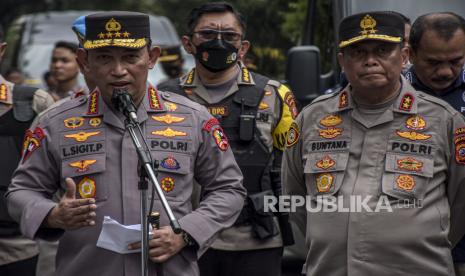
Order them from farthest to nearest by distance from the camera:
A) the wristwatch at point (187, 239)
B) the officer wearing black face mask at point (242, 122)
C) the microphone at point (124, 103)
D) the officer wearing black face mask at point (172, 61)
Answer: the officer wearing black face mask at point (172, 61)
the officer wearing black face mask at point (242, 122)
the wristwatch at point (187, 239)
the microphone at point (124, 103)

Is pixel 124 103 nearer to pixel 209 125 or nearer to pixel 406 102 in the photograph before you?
pixel 209 125

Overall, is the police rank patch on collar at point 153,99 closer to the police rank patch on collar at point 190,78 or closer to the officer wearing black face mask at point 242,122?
the officer wearing black face mask at point 242,122

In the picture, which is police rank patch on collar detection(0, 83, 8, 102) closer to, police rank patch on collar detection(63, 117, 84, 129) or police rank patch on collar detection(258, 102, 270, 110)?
police rank patch on collar detection(258, 102, 270, 110)

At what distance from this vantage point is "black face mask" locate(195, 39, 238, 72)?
6363mm

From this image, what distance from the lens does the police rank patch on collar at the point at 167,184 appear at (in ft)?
15.5

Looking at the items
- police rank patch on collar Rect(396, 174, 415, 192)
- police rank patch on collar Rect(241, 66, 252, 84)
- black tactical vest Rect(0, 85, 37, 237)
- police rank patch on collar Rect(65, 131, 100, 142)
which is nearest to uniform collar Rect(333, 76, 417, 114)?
police rank patch on collar Rect(396, 174, 415, 192)

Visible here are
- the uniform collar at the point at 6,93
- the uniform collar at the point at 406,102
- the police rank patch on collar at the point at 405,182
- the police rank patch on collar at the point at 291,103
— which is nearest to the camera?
the police rank patch on collar at the point at 405,182

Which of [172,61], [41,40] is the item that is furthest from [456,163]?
[41,40]

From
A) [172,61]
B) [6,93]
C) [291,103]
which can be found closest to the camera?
[6,93]

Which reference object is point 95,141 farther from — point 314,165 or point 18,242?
Result: point 18,242

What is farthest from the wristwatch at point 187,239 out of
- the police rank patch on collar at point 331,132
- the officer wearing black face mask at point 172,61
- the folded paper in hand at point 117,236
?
the officer wearing black face mask at point 172,61

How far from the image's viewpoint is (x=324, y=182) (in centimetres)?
485

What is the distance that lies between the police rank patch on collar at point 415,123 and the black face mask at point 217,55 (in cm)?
179

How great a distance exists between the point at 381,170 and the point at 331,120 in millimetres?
356
